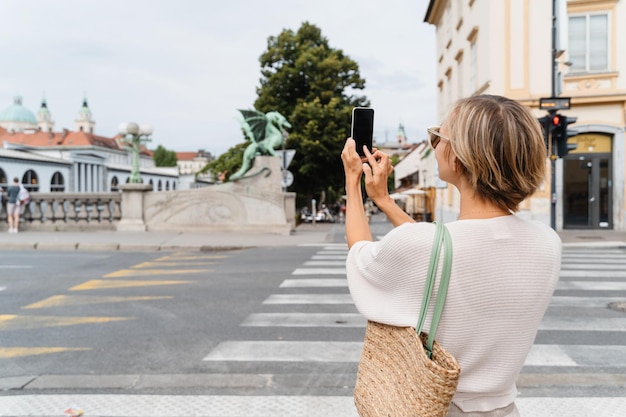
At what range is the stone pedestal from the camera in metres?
19.0

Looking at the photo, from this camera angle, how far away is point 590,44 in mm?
20625

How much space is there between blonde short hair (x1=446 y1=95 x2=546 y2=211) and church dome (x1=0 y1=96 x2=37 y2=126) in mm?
166117

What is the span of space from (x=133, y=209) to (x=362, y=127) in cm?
1839

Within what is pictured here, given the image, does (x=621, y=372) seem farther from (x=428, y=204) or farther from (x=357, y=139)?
(x=428, y=204)

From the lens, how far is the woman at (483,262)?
1452mm

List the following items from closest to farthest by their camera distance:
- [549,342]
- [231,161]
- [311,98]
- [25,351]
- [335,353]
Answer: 1. [335,353]
2. [25,351]
3. [549,342]
4. [311,98]
5. [231,161]

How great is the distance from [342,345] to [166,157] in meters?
175

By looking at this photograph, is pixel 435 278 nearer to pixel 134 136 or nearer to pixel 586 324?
pixel 586 324

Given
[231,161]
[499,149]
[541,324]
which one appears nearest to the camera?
[499,149]

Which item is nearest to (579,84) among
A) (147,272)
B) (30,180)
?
(147,272)

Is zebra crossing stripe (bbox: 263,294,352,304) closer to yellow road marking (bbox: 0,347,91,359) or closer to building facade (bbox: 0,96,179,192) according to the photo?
yellow road marking (bbox: 0,347,91,359)

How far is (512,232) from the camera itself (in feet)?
4.98

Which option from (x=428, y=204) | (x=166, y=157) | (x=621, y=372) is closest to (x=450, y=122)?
(x=621, y=372)

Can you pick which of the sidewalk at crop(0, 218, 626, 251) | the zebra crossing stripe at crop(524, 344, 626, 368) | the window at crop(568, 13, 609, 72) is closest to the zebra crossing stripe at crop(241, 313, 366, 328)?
the zebra crossing stripe at crop(524, 344, 626, 368)
